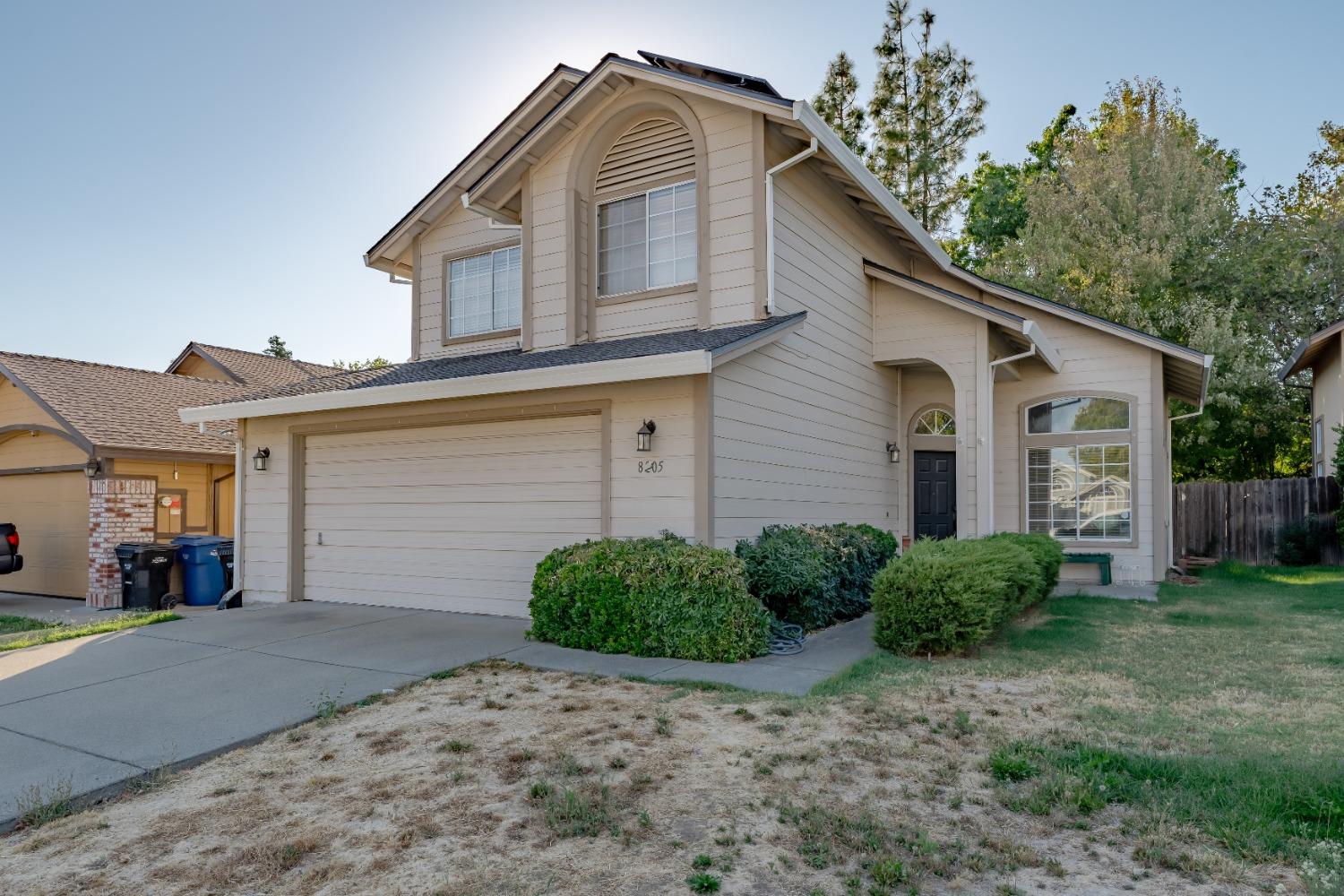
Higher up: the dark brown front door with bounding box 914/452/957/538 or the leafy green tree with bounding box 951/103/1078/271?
the leafy green tree with bounding box 951/103/1078/271

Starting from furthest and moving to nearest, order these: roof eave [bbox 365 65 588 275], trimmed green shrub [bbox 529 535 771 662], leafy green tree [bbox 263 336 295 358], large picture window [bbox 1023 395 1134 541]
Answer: leafy green tree [bbox 263 336 295 358], large picture window [bbox 1023 395 1134 541], roof eave [bbox 365 65 588 275], trimmed green shrub [bbox 529 535 771 662]

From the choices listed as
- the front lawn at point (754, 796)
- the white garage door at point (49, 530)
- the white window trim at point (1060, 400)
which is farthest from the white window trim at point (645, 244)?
the white garage door at point (49, 530)

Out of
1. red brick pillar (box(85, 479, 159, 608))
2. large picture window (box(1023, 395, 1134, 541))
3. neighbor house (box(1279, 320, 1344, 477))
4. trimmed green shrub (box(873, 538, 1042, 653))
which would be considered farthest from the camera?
neighbor house (box(1279, 320, 1344, 477))

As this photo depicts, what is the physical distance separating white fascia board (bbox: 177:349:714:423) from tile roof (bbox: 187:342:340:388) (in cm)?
846

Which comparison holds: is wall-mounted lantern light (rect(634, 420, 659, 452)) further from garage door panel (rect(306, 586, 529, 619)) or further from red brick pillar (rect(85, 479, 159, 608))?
Answer: red brick pillar (rect(85, 479, 159, 608))

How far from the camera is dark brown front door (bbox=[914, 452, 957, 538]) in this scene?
13148 mm

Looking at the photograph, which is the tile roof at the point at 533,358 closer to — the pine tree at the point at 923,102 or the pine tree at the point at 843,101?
the pine tree at the point at 923,102

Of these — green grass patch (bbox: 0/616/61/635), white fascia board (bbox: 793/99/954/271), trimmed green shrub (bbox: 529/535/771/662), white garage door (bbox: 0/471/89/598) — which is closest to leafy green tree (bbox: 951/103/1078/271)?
white fascia board (bbox: 793/99/954/271)

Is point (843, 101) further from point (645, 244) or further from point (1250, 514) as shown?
point (645, 244)

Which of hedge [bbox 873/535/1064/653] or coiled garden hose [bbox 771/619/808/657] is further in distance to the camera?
coiled garden hose [bbox 771/619/808/657]

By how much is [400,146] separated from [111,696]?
9.28 metres

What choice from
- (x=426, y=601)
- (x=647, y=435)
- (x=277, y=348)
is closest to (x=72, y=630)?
(x=426, y=601)

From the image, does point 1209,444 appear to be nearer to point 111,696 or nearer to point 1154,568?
point 1154,568

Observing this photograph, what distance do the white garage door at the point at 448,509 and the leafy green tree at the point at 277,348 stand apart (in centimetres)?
4971
